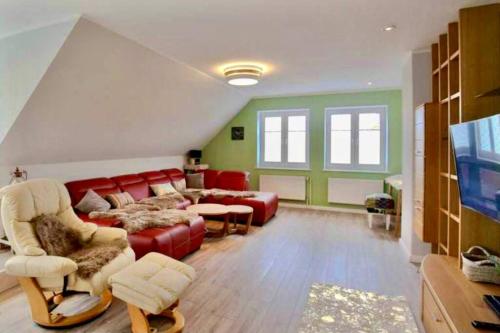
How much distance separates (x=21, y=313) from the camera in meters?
2.27

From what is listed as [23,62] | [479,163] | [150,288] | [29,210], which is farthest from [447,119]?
[23,62]

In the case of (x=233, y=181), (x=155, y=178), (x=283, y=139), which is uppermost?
(x=283, y=139)

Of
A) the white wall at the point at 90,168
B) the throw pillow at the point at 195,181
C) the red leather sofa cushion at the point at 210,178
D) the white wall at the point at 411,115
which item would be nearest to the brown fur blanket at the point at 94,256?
the white wall at the point at 90,168

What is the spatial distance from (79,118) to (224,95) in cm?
267

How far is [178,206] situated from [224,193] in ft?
3.55

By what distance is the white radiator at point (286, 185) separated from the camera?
600 centimetres

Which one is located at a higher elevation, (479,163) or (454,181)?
(479,163)

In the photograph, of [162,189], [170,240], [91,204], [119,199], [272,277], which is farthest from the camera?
[162,189]

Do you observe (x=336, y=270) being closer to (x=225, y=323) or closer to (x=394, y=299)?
(x=394, y=299)

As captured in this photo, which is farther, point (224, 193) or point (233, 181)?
point (233, 181)

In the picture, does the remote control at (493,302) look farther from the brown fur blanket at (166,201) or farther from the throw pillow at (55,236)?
the brown fur blanket at (166,201)

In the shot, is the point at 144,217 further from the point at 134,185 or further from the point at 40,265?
the point at 134,185

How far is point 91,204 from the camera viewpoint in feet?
11.9

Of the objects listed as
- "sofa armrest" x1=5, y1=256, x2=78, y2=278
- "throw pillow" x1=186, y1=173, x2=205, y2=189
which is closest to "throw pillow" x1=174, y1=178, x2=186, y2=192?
"throw pillow" x1=186, y1=173, x2=205, y2=189
